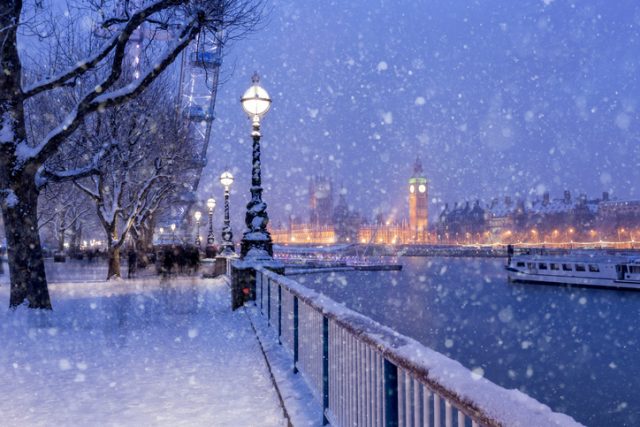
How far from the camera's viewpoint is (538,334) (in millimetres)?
27578

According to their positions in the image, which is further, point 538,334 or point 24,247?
point 538,334

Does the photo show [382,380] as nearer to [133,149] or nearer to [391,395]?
[391,395]

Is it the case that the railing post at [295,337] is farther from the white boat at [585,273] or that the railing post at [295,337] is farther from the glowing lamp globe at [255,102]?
the white boat at [585,273]

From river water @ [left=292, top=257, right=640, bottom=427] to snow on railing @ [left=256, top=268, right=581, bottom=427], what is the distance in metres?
10.3

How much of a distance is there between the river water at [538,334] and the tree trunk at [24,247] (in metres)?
12.8

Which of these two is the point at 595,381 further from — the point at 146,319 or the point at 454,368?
the point at 454,368

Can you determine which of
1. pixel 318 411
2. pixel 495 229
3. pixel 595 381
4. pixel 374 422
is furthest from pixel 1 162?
Answer: pixel 495 229

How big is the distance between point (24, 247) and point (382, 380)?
39.0 ft

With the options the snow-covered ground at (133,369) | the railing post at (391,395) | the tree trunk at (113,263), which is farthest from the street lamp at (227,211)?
the railing post at (391,395)

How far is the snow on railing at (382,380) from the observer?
1.94 meters

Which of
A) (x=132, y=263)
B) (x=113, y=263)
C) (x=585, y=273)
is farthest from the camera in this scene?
(x=585, y=273)

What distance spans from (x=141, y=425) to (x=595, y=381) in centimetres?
1643

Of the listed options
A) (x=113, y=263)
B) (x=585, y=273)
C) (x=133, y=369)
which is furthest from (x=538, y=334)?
(x=585, y=273)

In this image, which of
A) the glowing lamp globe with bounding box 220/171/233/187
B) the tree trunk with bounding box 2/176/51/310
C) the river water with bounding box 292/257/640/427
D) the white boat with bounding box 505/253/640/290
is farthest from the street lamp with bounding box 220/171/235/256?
the white boat with bounding box 505/253/640/290
